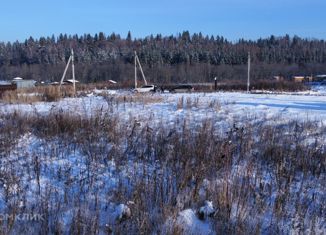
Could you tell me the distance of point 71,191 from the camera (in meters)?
5.70

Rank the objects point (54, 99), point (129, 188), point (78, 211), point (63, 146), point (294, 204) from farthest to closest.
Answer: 1. point (54, 99)
2. point (63, 146)
3. point (129, 188)
4. point (294, 204)
5. point (78, 211)

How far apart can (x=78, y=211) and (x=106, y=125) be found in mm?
4832

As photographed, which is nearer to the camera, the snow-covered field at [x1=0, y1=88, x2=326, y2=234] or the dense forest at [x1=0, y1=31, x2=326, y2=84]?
the snow-covered field at [x1=0, y1=88, x2=326, y2=234]

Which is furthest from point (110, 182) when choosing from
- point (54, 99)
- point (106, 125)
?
point (54, 99)

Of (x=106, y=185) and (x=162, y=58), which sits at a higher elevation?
(x=162, y=58)

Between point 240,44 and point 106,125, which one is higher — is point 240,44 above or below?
above

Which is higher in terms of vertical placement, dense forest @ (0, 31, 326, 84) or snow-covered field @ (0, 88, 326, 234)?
dense forest @ (0, 31, 326, 84)

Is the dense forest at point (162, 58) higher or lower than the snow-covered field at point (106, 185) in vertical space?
higher

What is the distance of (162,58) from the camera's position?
106 meters

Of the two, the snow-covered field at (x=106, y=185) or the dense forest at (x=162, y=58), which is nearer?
the snow-covered field at (x=106, y=185)

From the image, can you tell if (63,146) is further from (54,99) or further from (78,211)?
(54,99)

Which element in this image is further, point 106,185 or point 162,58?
point 162,58

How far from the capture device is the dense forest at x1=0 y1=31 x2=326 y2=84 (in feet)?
319

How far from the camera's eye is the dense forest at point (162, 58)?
97375 mm
